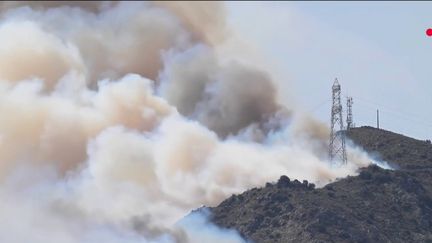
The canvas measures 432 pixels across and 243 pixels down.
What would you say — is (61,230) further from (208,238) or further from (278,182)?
(278,182)

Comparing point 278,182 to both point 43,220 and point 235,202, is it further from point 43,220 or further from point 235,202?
point 43,220

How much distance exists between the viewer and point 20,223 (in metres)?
190

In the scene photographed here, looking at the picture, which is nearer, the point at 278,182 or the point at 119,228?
the point at 119,228

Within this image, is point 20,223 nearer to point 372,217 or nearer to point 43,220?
point 43,220

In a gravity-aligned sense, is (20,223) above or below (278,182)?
below

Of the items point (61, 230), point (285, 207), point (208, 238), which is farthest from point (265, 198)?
point (61, 230)

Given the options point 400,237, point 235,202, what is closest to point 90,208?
point 235,202

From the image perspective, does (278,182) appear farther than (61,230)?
Yes

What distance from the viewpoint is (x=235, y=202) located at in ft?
652

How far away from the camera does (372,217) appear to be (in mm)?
191500

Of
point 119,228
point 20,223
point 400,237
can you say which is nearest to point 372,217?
point 400,237

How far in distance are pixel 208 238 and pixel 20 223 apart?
2911 centimetres

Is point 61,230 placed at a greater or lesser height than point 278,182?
lesser

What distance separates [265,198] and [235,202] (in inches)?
223
